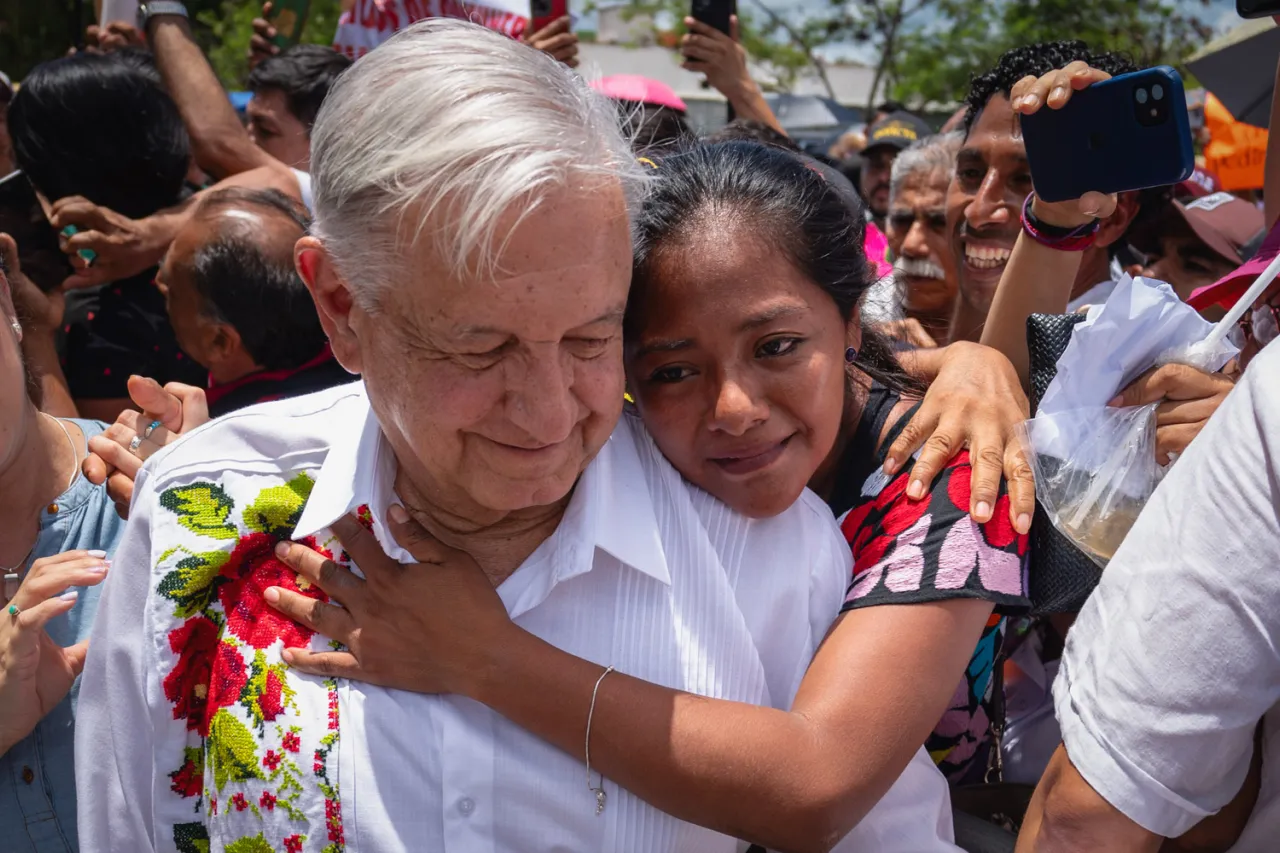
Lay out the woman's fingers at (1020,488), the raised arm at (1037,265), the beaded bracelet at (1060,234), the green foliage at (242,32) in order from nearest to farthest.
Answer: the woman's fingers at (1020,488), the raised arm at (1037,265), the beaded bracelet at (1060,234), the green foliage at (242,32)

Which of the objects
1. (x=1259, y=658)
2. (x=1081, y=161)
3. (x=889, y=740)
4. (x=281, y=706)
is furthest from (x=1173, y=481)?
(x=281, y=706)

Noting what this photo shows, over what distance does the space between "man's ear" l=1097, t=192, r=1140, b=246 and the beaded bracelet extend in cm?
82

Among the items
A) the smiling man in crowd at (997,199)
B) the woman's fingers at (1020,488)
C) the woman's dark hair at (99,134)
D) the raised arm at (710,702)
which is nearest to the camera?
the raised arm at (710,702)

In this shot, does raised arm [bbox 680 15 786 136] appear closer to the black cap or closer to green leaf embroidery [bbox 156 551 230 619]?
the black cap

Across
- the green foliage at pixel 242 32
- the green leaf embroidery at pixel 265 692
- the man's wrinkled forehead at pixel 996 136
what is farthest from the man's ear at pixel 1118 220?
the green foliage at pixel 242 32

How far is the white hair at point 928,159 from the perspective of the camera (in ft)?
15.1

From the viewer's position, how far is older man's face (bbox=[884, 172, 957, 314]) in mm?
4492

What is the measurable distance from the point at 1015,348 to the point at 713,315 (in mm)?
1069

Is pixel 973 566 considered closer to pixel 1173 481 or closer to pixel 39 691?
pixel 1173 481

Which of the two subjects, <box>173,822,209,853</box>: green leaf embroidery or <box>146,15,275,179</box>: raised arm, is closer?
<box>173,822,209,853</box>: green leaf embroidery

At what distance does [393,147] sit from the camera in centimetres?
153

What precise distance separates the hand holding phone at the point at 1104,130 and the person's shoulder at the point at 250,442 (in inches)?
54.3

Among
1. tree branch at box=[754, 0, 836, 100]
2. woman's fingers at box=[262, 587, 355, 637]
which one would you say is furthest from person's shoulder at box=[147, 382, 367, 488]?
tree branch at box=[754, 0, 836, 100]

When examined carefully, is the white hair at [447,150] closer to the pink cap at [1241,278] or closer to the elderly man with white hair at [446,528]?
the elderly man with white hair at [446,528]
